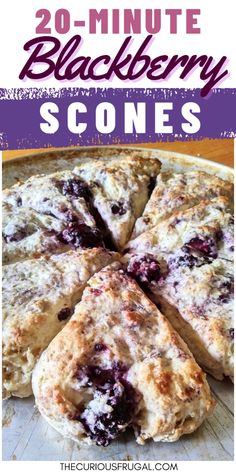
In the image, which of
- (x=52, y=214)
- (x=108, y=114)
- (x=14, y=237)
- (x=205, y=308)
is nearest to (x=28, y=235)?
(x=14, y=237)

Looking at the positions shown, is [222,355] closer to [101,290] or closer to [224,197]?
[101,290]

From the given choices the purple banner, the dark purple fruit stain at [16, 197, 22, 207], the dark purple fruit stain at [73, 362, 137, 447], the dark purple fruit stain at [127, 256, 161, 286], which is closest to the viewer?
the dark purple fruit stain at [73, 362, 137, 447]

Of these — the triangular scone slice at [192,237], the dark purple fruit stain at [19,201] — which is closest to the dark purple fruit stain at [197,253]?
the triangular scone slice at [192,237]

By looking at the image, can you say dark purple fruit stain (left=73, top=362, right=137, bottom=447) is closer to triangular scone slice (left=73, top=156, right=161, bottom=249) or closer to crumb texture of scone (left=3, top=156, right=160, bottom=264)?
crumb texture of scone (left=3, top=156, right=160, bottom=264)

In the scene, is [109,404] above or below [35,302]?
below

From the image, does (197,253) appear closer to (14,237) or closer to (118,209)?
(118,209)

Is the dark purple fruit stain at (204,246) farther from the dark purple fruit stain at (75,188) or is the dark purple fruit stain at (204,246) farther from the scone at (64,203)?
the dark purple fruit stain at (75,188)

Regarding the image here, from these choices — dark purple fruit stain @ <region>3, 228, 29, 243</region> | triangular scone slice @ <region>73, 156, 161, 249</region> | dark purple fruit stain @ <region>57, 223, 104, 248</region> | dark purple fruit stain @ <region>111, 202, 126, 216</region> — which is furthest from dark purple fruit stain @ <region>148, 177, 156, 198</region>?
dark purple fruit stain @ <region>3, 228, 29, 243</region>

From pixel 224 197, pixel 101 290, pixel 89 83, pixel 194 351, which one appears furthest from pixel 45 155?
pixel 194 351
